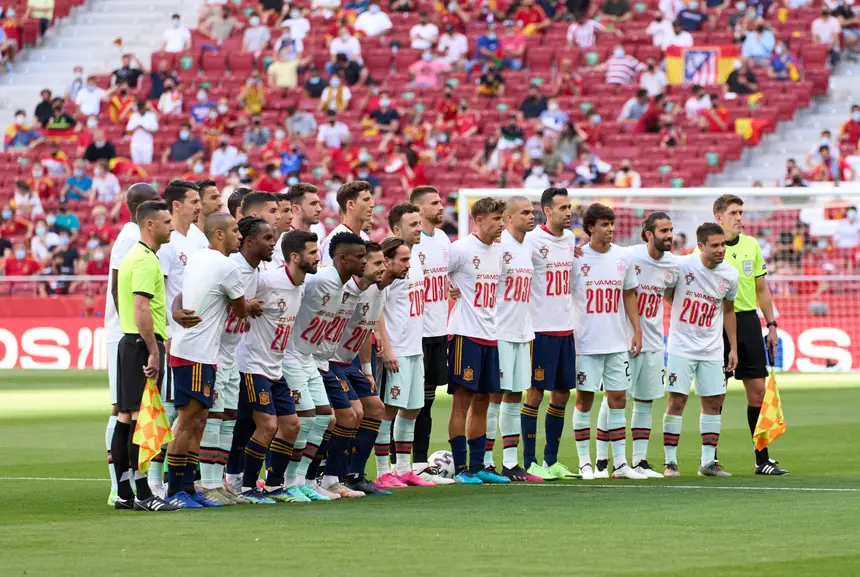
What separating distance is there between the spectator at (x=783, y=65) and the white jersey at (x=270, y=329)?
2112 centimetres

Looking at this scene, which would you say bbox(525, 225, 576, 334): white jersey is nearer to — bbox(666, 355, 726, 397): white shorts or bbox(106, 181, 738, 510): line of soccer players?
bbox(106, 181, 738, 510): line of soccer players

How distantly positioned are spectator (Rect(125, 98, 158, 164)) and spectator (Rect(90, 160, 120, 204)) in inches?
55.2

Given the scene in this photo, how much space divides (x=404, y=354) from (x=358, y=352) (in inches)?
20.3

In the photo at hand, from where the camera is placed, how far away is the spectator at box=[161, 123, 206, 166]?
107 ft

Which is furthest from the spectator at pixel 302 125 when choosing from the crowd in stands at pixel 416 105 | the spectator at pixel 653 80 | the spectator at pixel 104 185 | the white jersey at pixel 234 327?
the white jersey at pixel 234 327

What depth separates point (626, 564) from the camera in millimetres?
7625

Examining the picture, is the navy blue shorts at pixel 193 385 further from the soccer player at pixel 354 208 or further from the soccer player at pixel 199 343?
the soccer player at pixel 354 208

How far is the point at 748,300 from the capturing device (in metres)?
13.5

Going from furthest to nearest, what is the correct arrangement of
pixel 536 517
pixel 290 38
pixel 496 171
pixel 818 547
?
pixel 290 38
pixel 496 171
pixel 536 517
pixel 818 547

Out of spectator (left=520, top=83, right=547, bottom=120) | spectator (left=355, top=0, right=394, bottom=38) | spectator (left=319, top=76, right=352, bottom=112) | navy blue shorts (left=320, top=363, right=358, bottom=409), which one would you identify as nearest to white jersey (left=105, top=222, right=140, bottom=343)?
navy blue shorts (left=320, top=363, right=358, bottom=409)

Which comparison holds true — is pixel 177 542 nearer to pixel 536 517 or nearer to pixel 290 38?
pixel 536 517

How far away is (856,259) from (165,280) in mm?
15914

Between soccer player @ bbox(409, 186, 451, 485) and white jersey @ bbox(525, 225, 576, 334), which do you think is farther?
white jersey @ bbox(525, 225, 576, 334)

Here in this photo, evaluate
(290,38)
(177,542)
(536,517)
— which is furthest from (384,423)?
(290,38)
